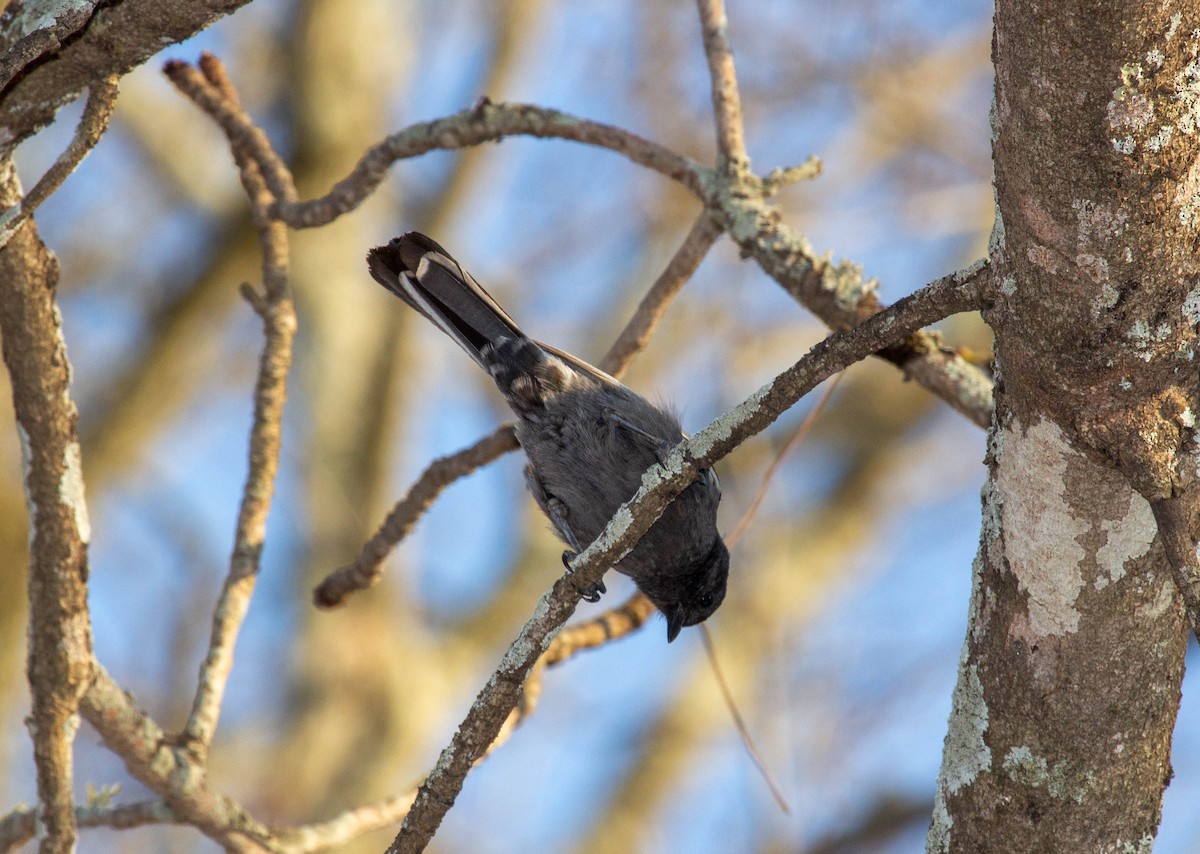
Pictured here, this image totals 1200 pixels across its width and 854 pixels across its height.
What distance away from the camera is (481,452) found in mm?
3250

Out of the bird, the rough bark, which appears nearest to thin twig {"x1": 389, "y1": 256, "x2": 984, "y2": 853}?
the rough bark

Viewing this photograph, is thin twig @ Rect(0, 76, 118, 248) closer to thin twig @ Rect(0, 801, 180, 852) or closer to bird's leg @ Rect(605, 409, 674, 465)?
thin twig @ Rect(0, 801, 180, 852)

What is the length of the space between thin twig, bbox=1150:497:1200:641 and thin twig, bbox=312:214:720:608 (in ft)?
5.69

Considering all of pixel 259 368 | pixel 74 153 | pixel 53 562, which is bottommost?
pixel 53 562

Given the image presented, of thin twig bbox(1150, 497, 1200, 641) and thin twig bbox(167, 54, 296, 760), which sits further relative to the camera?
thin twig bbox(167, 54, 296, 760)

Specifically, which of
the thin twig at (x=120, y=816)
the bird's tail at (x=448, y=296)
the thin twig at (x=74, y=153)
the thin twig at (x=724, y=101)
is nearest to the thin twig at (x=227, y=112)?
the bird's tail at (x=448, y=296)

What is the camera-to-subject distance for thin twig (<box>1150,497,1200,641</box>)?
1.45 m

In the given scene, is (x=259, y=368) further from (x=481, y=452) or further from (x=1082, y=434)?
(x=1082, y=434)

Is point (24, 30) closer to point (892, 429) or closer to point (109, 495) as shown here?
point (109, 495)

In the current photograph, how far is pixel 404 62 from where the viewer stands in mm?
10211

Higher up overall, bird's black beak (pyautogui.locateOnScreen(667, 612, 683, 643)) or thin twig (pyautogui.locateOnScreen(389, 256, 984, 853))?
bird's black beak (pyautogui.locateOnScreen(667, 612, 683, 643))

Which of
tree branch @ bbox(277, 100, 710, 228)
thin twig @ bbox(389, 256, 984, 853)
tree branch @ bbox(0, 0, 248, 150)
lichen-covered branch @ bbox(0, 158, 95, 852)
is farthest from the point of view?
tree branch @ bbox(277, 100, 710, 228)

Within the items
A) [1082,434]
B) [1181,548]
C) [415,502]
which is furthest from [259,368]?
[1181,548]

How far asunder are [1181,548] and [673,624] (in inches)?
85.5
